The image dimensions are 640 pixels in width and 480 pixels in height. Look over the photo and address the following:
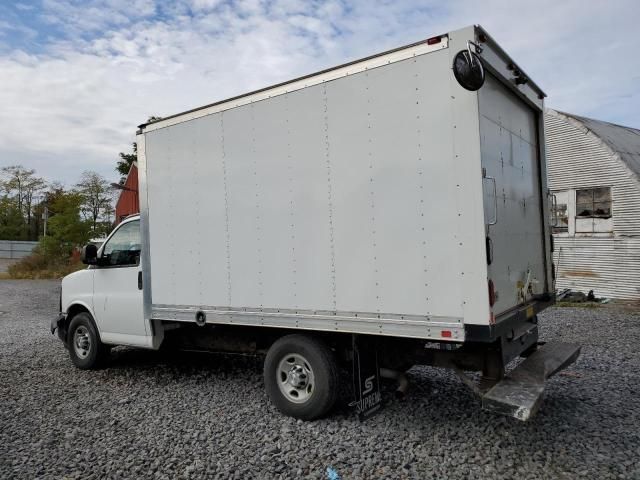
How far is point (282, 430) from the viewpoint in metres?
4.44

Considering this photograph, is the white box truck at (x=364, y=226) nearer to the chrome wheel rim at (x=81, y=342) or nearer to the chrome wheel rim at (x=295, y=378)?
the chrome wheel rim at (x=295, y=378)

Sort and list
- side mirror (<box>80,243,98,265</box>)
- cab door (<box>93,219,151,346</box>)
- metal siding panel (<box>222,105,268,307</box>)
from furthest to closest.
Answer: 1. side mirror (<box>80,243,98,265</box>)
2. cab door (<box>93,219,151,346</box>)
3. metal siding panel (<box>222,105,268,307</box>)

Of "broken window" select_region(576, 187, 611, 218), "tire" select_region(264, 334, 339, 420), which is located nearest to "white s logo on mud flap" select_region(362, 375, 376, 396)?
"tire" select_region(264, 334, 339, 420)

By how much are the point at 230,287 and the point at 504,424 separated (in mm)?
2857

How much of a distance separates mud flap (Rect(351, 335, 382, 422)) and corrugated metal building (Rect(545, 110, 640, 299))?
9.95 metres

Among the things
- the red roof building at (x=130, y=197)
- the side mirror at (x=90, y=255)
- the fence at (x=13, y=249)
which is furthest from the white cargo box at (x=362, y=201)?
the fence at (x=13, y=249)

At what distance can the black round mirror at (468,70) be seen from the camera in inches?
139

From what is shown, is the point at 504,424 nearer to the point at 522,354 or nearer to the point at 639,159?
the point at 522,354

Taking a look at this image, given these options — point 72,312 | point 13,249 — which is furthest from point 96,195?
point 72,312

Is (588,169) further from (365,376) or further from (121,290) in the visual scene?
(121,290)

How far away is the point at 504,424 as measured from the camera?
4359mm

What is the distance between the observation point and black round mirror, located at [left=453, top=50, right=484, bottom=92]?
3.53 meters

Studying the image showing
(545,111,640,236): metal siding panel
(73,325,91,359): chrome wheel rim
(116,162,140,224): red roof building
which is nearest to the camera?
(73,325,91,359): chrome wheel rim

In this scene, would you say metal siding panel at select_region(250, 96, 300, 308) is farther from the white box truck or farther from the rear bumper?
the rear bumper
